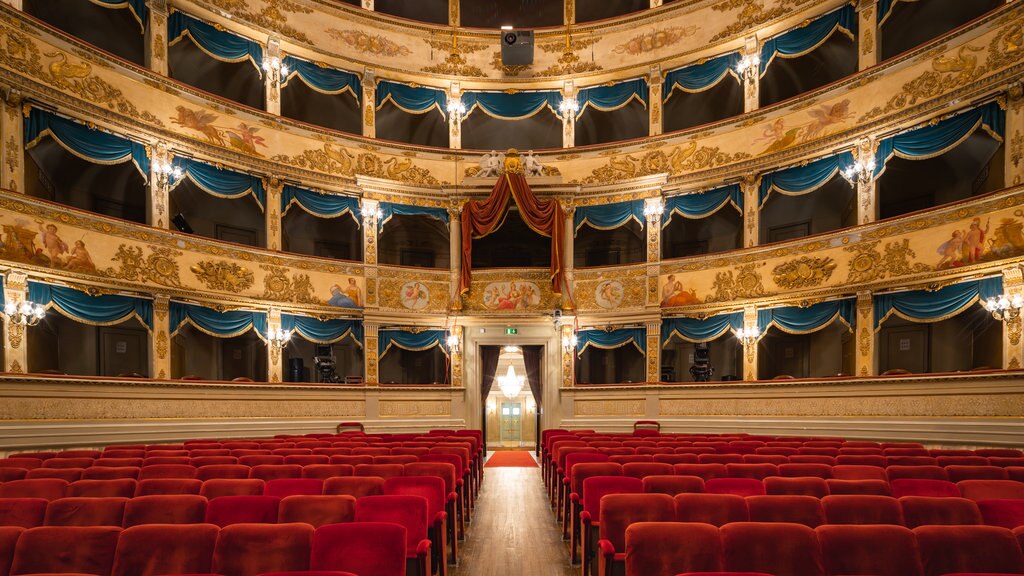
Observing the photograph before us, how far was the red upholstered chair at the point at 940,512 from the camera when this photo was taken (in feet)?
11.6

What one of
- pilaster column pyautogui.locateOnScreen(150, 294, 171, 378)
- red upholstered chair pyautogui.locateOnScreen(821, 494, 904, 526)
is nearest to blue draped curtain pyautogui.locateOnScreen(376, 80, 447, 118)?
pilaster column pyautogui.locateOnScreen(150, 294, 171, 378)

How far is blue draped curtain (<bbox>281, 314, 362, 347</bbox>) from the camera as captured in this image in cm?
1337

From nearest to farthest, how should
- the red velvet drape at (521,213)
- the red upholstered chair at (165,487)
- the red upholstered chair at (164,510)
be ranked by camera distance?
the red upholstered chair at (164,510) → the red upholstered chair at (165,487) → the red velvet drape at (521,213)

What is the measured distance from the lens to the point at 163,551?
112 inches

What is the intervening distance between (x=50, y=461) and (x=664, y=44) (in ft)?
46.7

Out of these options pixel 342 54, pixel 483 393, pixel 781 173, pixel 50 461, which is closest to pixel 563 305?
pixel 483 393

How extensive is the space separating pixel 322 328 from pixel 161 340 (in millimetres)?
3416

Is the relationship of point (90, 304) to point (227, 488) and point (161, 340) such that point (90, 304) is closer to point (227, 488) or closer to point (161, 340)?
point (161, 340)

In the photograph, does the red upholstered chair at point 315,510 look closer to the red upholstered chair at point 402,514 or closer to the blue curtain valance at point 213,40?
the red upholstered chair at point 402,514

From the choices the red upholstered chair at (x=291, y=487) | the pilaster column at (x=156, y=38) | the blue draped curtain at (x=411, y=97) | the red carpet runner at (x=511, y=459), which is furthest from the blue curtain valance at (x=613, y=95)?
the red upholstered chair at (x=291, y=487)

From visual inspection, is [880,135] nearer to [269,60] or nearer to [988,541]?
[988,541]

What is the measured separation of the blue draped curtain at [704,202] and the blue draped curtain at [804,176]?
547mm

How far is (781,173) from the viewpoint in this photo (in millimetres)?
13008

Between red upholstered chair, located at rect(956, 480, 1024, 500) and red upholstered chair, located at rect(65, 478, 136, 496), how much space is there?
6088 mm
